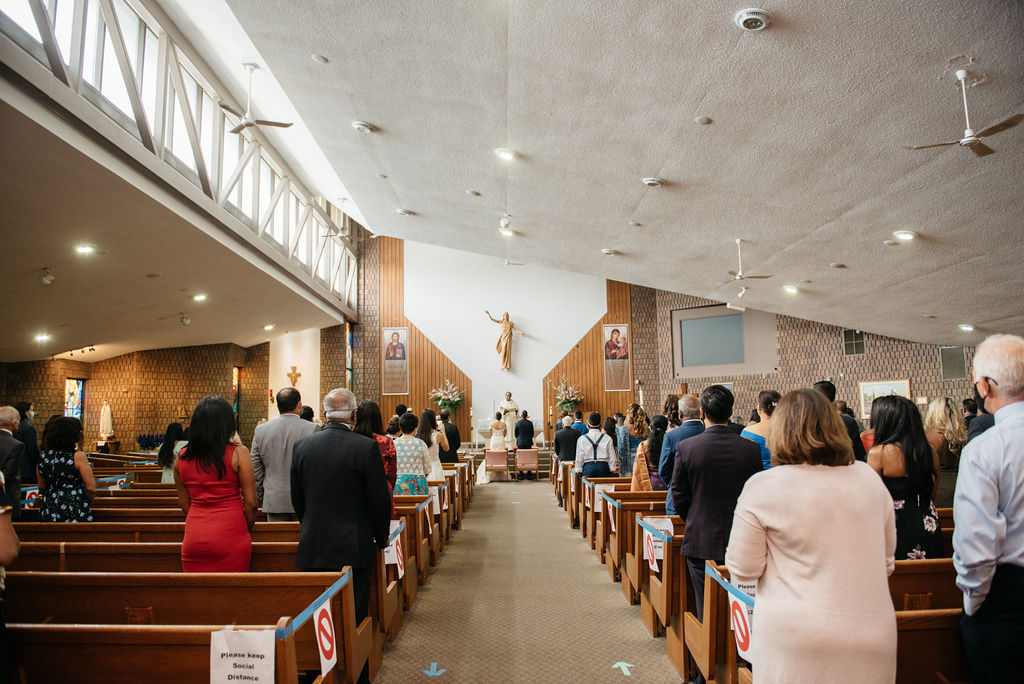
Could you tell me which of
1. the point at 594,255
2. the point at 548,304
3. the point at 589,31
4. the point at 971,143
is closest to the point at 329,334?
the point at 548,304

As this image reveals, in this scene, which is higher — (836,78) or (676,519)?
(836,78)

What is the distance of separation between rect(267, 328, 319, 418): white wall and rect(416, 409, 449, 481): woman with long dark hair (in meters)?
10.2

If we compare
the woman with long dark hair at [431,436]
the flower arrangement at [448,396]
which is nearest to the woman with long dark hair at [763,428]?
the woman with long dark hair at [431,436]

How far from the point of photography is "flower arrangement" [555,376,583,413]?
16.7 meters

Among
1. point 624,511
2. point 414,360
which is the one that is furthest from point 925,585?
point 414,360

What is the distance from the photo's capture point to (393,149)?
7816mm

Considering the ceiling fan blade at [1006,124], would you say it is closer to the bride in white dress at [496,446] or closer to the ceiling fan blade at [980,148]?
the ceiling fan blade at [980,148]

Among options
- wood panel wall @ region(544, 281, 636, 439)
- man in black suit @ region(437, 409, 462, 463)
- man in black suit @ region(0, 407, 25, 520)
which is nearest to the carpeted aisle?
man in black suit @ region(437, 409, 462, 463)

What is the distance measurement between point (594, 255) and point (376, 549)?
8.13m

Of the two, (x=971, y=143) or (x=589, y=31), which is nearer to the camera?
(x=971, y=143)

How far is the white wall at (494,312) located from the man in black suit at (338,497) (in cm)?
1416

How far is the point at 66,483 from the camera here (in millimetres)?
3955

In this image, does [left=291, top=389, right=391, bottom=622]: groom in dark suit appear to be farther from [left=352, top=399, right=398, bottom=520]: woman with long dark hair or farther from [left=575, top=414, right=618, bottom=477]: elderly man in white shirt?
[left=575, top=414, right=618, bottom=477]: elderly man in white shirt

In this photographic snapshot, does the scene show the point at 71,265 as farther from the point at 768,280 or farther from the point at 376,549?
the point at 768,280
